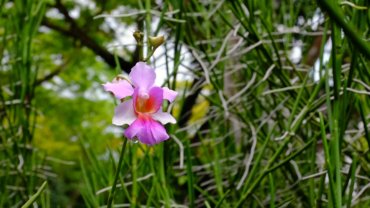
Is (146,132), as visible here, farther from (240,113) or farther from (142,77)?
(240,113)

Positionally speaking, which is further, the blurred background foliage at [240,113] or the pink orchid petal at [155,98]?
the blurred background foliage at [240,113]

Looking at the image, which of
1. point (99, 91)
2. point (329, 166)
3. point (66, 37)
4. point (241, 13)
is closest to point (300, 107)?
point (241, 13)

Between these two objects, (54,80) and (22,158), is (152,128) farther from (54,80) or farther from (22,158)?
(54,80)

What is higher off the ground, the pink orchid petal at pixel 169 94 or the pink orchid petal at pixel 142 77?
the pink orchid petal at pixel 142 77

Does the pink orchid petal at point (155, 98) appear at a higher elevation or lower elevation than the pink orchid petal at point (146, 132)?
higher
